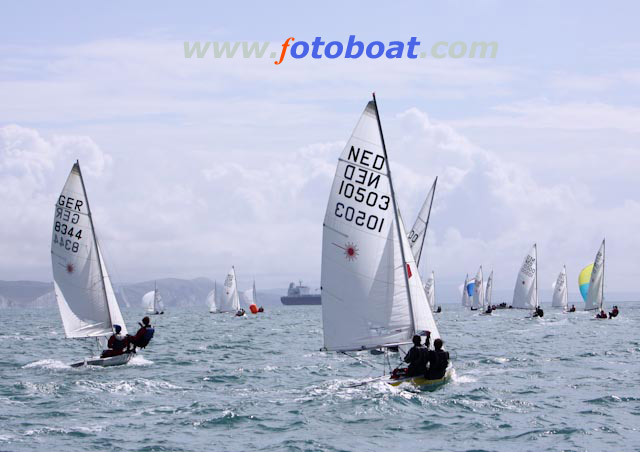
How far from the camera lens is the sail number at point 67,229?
104ft

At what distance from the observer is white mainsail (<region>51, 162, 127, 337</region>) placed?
31.8m

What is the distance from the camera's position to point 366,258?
22.8m

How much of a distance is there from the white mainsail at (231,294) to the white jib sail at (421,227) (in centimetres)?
7434

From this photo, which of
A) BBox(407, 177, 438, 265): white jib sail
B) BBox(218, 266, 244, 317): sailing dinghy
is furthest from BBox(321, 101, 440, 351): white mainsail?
BBox(218, 266, 244, 317): sailing dinghy

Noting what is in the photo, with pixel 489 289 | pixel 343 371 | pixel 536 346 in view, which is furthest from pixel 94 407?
pixel 489 289

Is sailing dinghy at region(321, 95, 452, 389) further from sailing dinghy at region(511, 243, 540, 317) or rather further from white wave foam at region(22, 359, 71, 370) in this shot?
sailing dinghy at region(511, 243, 540, 317)

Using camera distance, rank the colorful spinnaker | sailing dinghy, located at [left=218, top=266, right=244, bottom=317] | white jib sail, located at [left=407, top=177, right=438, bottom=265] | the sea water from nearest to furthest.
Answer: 1. the sea water
2. white jib sail, located at [left=407, top=177, right=438, bottom=265]
3. the colorful spinnaker
4. sailing dinghy, located at [left=218, top=266, right=244, bottom=317]

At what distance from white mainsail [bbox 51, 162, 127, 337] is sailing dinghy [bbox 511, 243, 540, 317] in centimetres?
6097

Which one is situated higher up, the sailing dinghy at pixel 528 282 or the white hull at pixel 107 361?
the sailing dinghy at pixel 528 282

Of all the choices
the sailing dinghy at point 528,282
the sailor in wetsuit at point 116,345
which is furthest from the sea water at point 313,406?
the sailing dinghy at point 528,282

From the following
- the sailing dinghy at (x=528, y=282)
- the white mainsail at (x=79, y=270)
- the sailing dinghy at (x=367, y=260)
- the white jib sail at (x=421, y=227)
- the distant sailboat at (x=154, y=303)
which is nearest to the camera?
the sailing dinghy at (x=367, y=260)

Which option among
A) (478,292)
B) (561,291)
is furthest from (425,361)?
(478,292)

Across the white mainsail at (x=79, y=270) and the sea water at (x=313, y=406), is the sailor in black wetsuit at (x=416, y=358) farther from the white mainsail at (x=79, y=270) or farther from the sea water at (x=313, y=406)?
the white mainsail at (x=79, y=270)

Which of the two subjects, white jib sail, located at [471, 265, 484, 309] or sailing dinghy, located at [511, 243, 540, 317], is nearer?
sailing dinghy, located at [511, 243, 540, 317]
